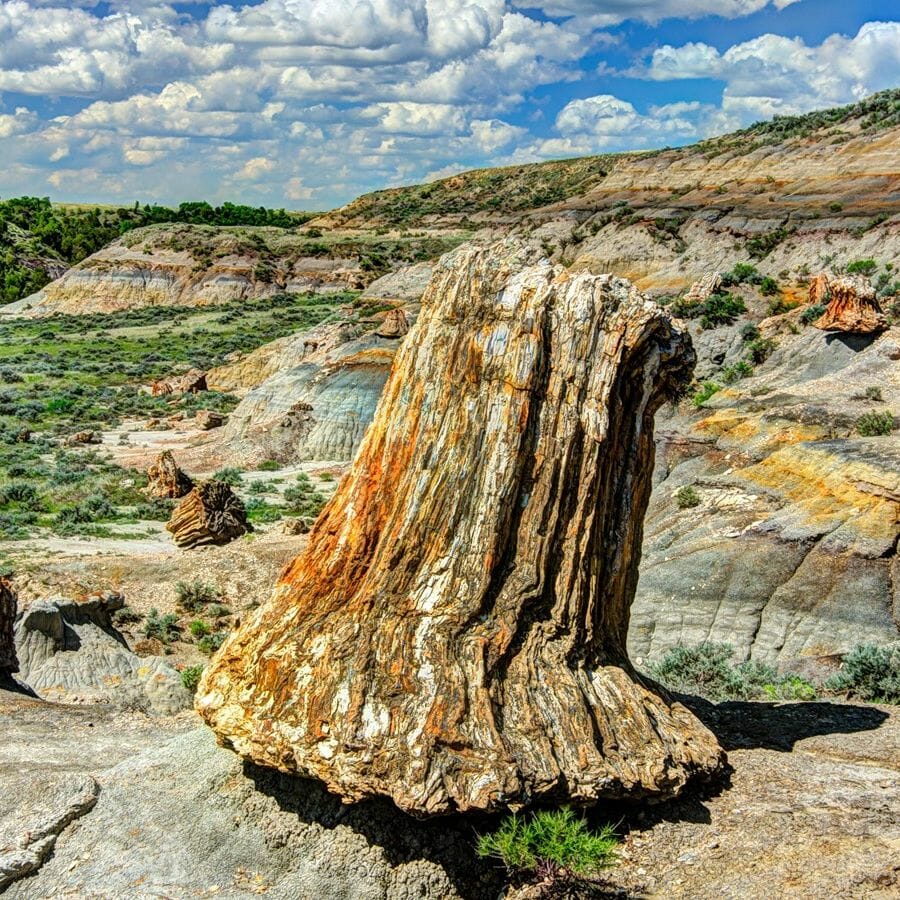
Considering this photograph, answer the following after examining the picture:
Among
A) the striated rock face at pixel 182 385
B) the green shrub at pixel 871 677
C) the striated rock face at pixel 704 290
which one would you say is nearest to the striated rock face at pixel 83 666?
the green shrub at pixel 871 677

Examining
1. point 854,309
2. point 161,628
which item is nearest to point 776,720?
point 161,628

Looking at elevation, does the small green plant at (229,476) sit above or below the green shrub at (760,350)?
below

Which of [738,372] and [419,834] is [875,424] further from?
[419,834]

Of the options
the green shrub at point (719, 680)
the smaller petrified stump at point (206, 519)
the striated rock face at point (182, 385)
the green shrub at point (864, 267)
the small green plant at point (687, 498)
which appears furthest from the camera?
the striated rock face at point (182, 385)

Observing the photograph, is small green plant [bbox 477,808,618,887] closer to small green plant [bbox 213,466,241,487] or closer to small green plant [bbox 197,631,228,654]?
small green plant [bbox 197,631,228,654]

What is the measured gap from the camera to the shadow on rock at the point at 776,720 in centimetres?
1008

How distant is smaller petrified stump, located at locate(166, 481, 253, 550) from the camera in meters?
25.9

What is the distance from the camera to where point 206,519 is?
2609 centimetres

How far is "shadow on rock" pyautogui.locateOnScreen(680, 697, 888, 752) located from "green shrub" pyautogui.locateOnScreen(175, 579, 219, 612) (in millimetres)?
13356

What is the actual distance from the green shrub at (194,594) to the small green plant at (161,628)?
718 mm

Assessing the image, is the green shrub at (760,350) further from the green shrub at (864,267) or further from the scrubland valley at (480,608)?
the green shrub at (864,267)

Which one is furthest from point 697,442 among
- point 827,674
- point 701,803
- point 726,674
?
point 701,803

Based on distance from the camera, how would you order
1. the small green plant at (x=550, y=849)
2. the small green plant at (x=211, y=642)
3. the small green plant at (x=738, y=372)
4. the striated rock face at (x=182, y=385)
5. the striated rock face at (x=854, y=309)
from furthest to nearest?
1. the striated rock face at (x=182, y=385)
2. the small green plant at (x=738, y=372)
3. the striated rock face at (x=854, y=309)
4. the small green plant at (x=211, y=642)
5. the small green plant at (x=550, y=849)

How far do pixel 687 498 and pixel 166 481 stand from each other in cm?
1779
